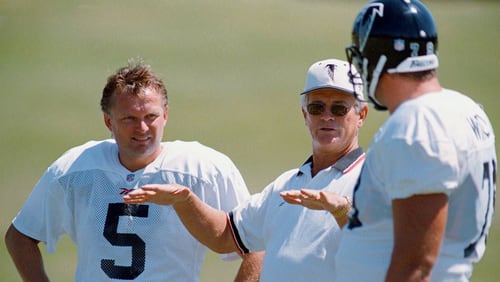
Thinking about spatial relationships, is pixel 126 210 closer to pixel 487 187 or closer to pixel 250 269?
pixel 250 269

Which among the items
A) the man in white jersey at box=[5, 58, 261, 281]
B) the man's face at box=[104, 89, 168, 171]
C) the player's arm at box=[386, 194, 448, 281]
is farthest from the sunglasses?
the player's arm at box=[386, 194, 448, 281]

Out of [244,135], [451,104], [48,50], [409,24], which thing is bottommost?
[244,135]

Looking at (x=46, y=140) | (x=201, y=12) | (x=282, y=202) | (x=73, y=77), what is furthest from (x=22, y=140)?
(x=282, y=202)

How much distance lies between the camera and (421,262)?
9.00 feet

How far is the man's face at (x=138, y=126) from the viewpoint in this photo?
4332 millimetres

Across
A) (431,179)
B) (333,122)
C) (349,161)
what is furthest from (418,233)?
(333,122)

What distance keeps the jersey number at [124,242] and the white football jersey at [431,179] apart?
137 cm

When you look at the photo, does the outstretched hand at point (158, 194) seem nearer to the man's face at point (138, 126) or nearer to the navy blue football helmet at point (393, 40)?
the man's face at point (138, 126)

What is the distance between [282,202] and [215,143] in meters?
4.91

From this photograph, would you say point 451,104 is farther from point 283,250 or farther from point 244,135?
point 244,135

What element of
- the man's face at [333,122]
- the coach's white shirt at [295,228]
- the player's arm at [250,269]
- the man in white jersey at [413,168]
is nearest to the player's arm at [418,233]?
the man in white jersey at [413,168]

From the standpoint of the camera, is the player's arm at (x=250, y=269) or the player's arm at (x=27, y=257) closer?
the player's arm at (x=250, y=269)

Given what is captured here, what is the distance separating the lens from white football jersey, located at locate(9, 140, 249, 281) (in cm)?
427

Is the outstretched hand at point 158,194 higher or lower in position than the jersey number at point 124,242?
higher
